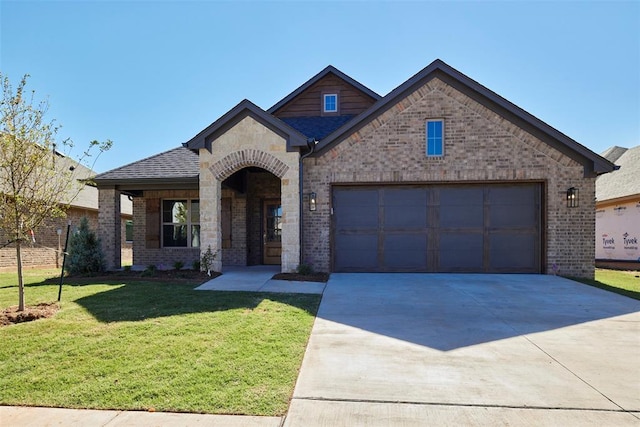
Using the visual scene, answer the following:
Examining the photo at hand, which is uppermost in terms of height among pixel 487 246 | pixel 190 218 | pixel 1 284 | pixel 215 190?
pixel 215 190

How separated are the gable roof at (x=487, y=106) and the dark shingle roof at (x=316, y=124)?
3.20 meters

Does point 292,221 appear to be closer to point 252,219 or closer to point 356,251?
point 356,251

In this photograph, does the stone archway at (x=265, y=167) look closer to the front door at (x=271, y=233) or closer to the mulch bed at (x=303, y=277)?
the mulch bed at (x=303, y=277)

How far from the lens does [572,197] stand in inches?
396

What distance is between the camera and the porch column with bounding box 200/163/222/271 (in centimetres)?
1005

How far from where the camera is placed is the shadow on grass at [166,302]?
19.5ft

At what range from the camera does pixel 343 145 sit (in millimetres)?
10711

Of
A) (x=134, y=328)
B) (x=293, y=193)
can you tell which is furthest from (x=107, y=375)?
(x=293, y=193)

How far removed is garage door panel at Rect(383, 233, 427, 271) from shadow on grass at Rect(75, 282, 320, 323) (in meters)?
4.07

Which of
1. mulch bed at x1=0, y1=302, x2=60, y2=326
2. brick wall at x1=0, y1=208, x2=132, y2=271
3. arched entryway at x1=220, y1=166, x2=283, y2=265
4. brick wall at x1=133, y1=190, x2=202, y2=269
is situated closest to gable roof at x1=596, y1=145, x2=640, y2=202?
arched entryway at x1=220, y1=166, x2=283, y2=265

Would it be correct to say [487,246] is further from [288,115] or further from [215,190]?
[288,115]

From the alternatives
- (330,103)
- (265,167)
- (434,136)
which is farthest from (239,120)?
(330,103)

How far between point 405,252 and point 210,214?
586 cm

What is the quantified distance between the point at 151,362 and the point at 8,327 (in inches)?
117
